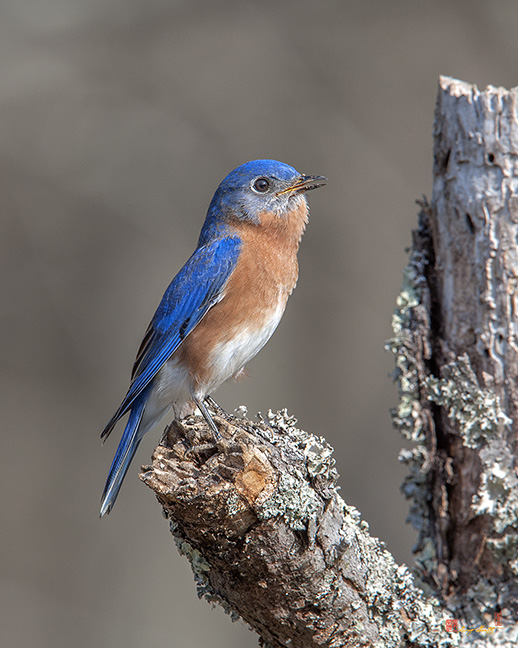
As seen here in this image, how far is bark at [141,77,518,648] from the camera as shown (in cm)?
247

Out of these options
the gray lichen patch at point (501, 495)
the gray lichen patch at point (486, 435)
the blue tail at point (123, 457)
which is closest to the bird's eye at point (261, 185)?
the blue tail at point (123, 457)

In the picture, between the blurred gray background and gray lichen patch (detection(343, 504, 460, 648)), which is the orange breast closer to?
gray lichen patch (detection(343, 504, 460, 648))

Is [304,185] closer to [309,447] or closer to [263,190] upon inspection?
[263,190]

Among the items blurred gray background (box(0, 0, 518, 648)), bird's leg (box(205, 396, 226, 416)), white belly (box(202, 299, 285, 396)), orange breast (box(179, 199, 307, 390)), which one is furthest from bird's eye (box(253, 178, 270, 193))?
blurred gray background (box(0, 0, 518, 648))

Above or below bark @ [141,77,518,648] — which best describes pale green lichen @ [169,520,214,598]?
below

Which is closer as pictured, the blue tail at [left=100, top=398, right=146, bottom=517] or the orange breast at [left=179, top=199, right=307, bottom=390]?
the blue tail at [left=100, top=398, right=146, bottom=517]

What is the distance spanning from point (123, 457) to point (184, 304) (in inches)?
30.2

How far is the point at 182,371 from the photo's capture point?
12.4 ft

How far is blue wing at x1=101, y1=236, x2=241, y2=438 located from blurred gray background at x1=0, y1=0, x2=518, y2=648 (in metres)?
2.37

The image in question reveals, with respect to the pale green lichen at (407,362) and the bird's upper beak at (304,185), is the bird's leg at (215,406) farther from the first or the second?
the bird's upper beak at (304,185)

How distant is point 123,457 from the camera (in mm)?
3660

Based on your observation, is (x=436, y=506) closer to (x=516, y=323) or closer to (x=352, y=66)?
(x=516, y=323)

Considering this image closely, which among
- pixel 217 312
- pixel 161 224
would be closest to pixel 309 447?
pixel 217 312

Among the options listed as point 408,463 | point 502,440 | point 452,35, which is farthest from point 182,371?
point 452,35
